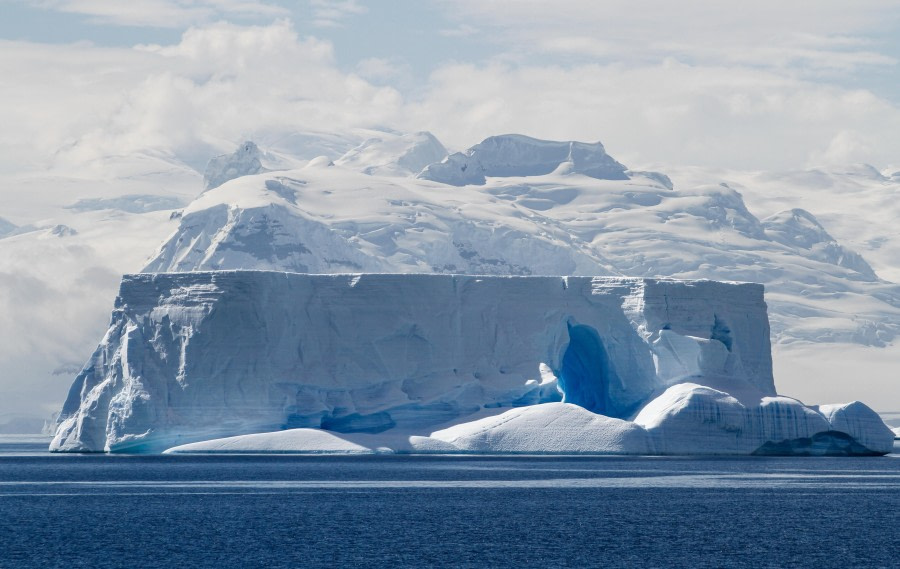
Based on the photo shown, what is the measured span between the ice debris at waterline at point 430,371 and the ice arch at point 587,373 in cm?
15

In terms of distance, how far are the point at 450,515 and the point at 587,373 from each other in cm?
2348

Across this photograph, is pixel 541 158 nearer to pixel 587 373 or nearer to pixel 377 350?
pixel 587 373

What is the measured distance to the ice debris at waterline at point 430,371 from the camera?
52.2 m

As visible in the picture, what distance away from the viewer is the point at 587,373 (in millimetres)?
59406

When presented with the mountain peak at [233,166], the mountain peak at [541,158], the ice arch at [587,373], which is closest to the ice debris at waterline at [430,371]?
the ice arch at [587,373]

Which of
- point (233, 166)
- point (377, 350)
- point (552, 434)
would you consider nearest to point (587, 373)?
point (377, 350)

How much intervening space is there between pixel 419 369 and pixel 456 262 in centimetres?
7777

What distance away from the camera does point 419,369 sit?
2195 inches

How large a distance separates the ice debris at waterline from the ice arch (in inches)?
5.7

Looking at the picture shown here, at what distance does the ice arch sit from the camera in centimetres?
5744

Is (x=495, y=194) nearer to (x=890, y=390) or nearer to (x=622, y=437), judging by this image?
(x=890, y=390)

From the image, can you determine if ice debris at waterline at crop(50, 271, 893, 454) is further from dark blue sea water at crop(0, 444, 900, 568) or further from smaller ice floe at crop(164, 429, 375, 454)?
dark blue sea water at crop(0, 444, 900, 568)

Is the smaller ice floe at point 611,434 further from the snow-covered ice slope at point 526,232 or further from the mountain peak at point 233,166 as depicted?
the mountain peak at point 233,166

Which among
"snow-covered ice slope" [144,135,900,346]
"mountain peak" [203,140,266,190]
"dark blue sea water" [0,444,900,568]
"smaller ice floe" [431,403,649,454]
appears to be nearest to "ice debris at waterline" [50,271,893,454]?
"smaller ice floe" [431,403,649,454]
